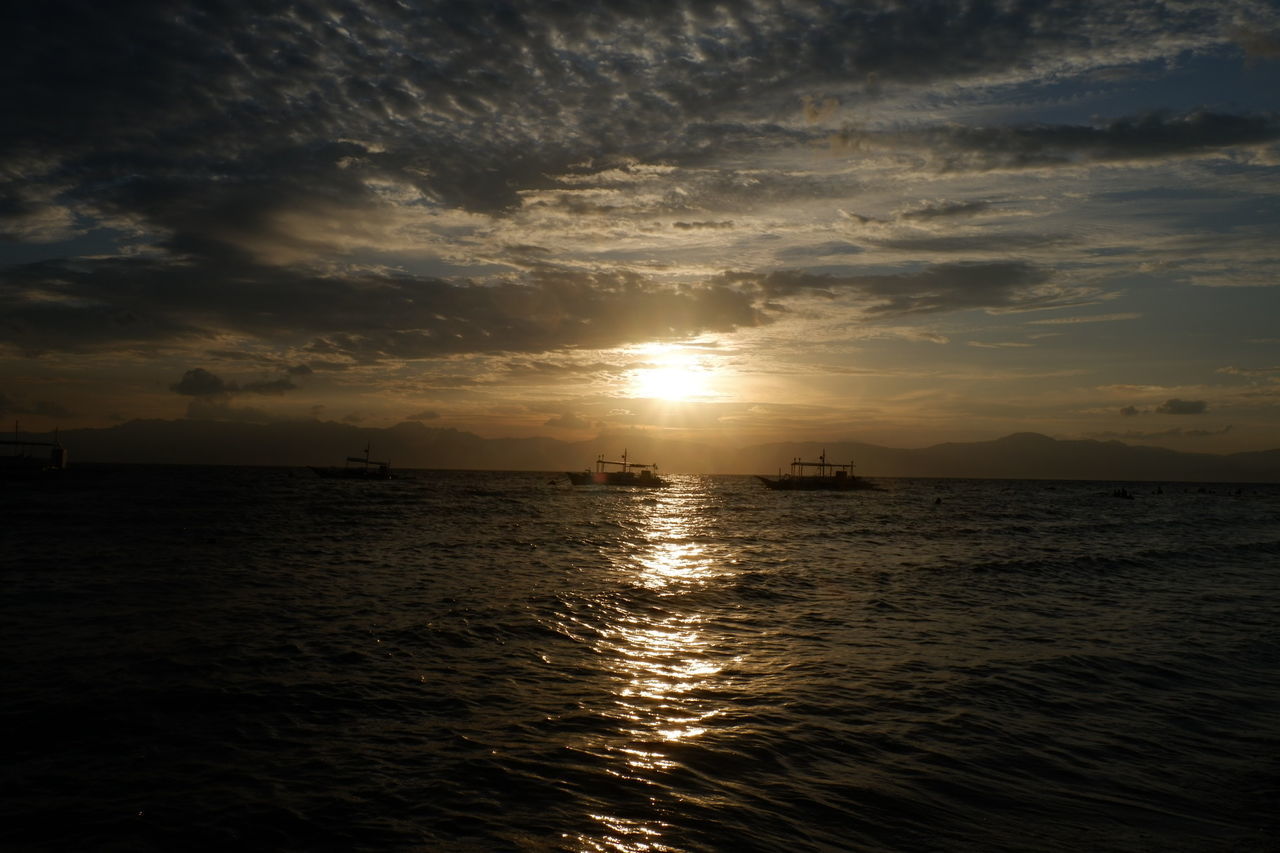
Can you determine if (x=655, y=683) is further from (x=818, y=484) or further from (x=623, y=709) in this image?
(x=818, y=484)

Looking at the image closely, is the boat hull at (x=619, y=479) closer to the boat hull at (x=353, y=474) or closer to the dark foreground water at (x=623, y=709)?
the boat hull at (x=353, y=474)

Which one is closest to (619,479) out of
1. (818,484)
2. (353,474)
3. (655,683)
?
(818,484)

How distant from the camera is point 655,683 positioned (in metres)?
18.0

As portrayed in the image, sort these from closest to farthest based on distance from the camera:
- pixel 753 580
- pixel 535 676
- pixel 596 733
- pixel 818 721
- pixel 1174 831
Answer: pixel 1174 831 → pixel 596 733 → pixel 818 721 → pixel 535 676 → pixel 753 580

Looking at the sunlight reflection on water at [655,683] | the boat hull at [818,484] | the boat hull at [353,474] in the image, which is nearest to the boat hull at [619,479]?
the boat hull at [818,484]

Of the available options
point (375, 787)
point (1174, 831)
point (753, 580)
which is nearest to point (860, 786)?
point (1174, 831)

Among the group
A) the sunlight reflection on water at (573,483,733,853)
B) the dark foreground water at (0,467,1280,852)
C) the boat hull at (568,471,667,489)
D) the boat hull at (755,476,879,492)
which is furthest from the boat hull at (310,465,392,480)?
the sunlight reflection on water at (573,483,733,853)

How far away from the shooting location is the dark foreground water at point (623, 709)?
35.2 feet

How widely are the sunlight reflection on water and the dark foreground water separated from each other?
0.10 m

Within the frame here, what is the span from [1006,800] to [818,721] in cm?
407

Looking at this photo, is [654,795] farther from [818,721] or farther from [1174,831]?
[1174,831]

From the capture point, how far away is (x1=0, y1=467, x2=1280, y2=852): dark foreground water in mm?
10742

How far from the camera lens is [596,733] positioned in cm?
1433

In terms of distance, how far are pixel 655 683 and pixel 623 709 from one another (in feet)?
7.28
